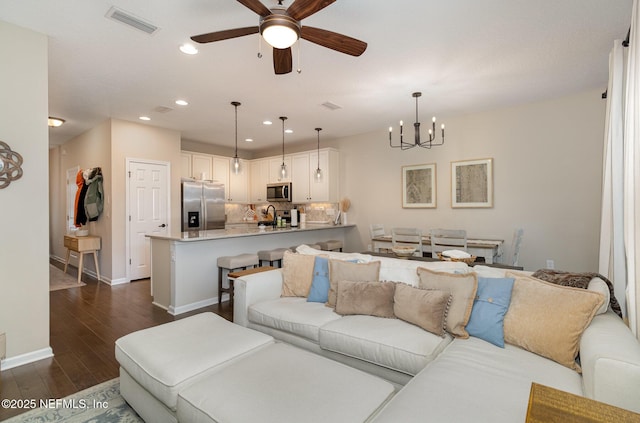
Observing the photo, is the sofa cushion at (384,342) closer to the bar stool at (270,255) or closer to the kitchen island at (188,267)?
the kitchen island at (188,267)

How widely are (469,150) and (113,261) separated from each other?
615 centimetres

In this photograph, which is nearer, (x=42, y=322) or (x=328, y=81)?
(x=42, y=322)

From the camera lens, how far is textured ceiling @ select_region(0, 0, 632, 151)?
7.88 ft

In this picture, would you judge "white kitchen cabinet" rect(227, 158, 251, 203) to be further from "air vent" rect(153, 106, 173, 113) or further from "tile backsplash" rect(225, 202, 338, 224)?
"air vent" rect(153, 106, 173, 113)

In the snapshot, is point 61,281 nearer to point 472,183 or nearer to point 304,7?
point 304,7

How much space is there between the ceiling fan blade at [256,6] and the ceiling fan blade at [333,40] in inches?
10.3

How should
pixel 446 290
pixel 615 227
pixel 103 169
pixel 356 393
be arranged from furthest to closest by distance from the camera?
pixel 103 169 → pixel 615 227 → pixel 446 290 → pixel 356 393

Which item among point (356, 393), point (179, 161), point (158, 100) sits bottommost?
point (356, 393)

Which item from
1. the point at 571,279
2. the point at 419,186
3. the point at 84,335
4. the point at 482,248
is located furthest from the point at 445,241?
the point at 84,335

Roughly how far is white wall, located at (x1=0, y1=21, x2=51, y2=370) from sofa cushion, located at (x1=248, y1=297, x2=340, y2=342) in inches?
71.9

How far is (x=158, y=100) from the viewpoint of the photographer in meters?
4.32

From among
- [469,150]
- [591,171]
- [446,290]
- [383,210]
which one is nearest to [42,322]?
[446,290]

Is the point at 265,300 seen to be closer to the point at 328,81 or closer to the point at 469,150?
the point at 328,81

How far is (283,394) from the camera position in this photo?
137 cm
